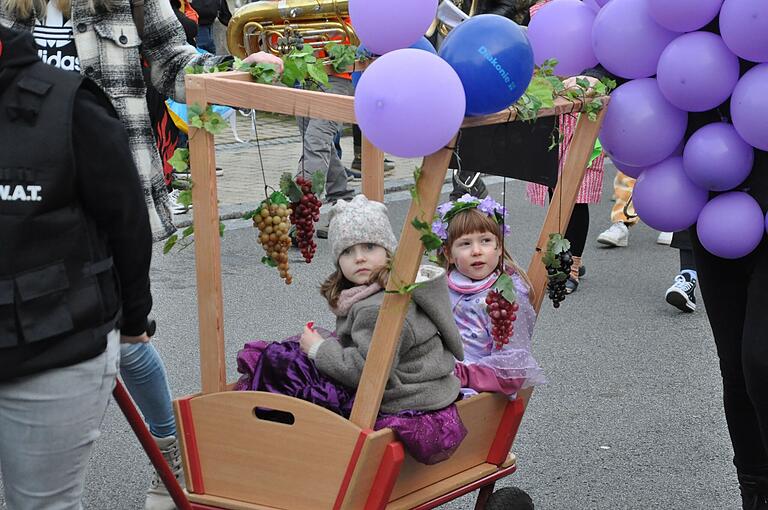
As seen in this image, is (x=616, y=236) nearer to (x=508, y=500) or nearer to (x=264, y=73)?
(x=508, y=500)

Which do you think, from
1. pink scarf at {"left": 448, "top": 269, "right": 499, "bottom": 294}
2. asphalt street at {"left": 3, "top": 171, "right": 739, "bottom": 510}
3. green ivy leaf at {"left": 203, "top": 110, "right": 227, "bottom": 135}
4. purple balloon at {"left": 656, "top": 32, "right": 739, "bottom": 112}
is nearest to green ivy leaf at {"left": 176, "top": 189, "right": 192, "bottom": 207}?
green ivy leaf at {"left": 203, "top": 110, "right": 227, "bottom": 135}

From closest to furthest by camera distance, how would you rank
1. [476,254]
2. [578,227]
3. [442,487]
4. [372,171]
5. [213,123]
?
[213,123], [442,487], [372,171], [476,254], [578,227]

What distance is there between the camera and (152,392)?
3.53m

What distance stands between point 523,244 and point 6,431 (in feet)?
18.7

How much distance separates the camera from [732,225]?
294 cm

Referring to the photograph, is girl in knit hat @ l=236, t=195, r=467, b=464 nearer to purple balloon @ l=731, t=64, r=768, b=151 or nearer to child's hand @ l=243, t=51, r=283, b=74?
child's hand @ l=243, t=51, r=283, b=74

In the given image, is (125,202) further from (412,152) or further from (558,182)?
(558,182)

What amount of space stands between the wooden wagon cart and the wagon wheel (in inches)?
7.3

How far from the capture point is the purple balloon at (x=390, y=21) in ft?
9.11

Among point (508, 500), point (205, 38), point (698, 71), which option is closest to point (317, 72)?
point (698, 71)

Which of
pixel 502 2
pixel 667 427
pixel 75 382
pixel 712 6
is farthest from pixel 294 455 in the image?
pixel 502 2

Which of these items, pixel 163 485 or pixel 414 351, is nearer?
pixel 414 351

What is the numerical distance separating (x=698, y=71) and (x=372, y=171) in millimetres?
1129

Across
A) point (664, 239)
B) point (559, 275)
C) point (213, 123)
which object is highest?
→ point (213, 123)
